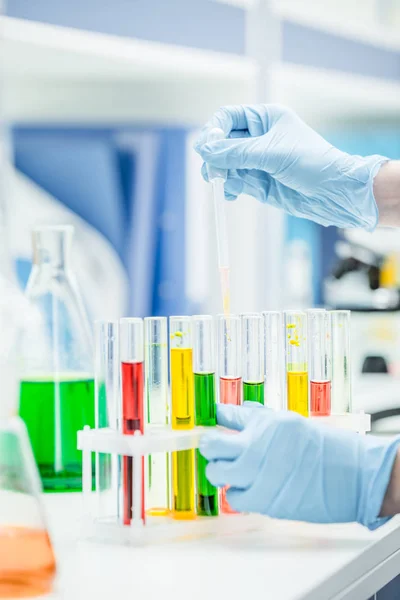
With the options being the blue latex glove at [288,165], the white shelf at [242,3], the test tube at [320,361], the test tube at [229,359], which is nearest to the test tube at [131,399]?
the test tube at [229,359]

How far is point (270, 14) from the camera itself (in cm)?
254

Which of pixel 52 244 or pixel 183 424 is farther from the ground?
pixel 52 244

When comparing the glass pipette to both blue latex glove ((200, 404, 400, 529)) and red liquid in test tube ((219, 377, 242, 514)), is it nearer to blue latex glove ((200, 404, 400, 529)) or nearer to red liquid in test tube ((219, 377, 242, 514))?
red liquid in test tube ((219, 377, 242, 514))

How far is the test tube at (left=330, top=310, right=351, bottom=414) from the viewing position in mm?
949

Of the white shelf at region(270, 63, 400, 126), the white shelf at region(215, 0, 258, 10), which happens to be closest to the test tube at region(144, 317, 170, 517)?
the white shelf at region(215, 0, 258, 10)

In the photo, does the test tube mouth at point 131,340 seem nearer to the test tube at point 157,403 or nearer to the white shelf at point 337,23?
the test tube at point 157,403

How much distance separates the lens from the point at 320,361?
0.94 metres

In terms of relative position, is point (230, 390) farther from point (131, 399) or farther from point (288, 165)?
point (288, 165)

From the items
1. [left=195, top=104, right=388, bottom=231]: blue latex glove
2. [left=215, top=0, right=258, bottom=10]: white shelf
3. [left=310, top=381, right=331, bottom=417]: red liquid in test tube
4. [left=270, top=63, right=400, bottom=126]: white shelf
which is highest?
[left=215, top=0, right=258, bottom=10]: white shelf

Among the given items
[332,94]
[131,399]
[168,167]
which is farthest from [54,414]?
[332,94]

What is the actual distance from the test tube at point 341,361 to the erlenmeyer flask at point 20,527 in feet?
1.33

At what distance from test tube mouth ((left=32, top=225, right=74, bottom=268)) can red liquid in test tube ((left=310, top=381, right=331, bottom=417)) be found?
14.3 inches

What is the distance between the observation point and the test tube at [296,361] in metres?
0.93

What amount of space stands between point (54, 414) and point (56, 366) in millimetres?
61
